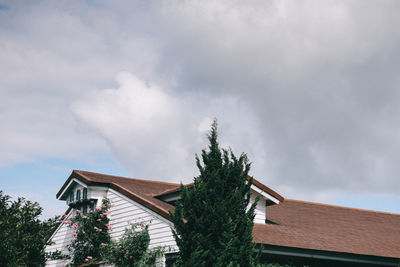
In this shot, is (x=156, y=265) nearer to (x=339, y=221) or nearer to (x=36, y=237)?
(x=36, y=237)

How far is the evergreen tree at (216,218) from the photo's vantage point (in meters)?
14.2

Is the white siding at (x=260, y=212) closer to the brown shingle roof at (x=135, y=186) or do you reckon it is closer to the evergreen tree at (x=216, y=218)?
the brown shingle roof at (x=135, y=186)

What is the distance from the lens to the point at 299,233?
20.8 metres

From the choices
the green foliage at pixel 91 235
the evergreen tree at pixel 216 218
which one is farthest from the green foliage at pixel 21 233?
the evergreen tree at pixel 216 218

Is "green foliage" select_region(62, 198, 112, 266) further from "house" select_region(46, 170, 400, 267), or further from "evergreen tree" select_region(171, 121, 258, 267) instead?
"evergreen tree" select_region(171, 121, 258, 267)

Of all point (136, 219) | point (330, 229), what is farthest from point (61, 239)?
point (330, 229)

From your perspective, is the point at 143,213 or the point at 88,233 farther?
the point at 88,233

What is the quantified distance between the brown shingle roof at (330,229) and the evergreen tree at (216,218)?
352cm

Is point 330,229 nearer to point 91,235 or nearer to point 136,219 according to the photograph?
point 136,219

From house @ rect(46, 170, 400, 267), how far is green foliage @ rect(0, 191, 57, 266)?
3042 mm

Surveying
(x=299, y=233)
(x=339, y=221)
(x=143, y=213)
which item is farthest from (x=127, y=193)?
(x=339, y=221)

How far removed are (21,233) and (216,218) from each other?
10245 mm

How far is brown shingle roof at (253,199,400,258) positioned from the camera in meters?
19.4

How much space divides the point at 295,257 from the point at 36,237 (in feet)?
36.6
